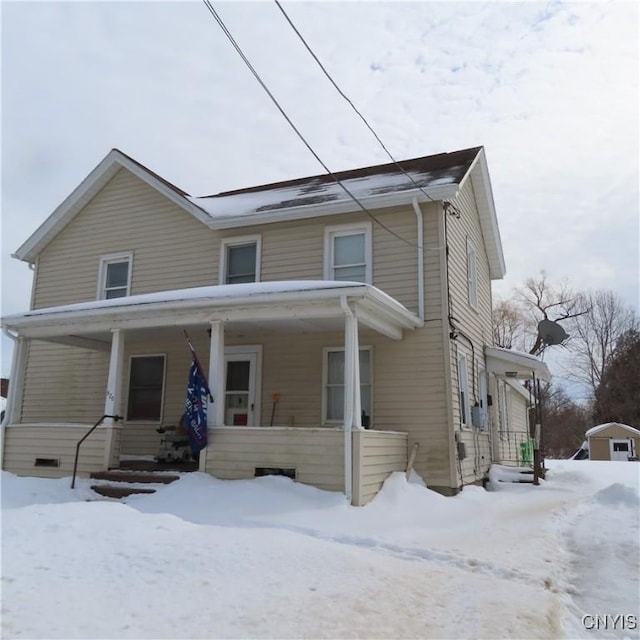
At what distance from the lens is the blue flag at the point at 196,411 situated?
9.61 meters

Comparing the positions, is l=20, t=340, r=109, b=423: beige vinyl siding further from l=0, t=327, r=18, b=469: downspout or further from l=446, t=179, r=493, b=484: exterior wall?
l=446, t=179, r=493, b=484: exterior wall

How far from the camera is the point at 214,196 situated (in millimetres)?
17703

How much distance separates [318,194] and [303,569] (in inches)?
389

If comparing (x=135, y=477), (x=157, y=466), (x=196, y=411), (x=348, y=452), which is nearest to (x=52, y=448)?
(x=157, y=466)

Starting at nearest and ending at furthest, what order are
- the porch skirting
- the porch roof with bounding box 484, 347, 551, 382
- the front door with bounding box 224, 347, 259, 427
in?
the porch skirting, the front door with bounding box 224, 347, 259, 427, the porch roof with bounding box 484, 347, 551, 382

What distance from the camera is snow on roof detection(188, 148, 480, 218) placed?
12.5 metres

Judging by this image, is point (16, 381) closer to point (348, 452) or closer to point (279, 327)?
point (279, 327)

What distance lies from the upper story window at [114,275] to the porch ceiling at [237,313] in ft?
7.73

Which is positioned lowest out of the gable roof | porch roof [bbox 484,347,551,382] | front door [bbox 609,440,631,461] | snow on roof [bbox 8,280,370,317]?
front door [bbox 609,440,631,461]

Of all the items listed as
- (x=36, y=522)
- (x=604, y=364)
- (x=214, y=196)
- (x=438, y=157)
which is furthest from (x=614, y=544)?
(x=604, y=364)

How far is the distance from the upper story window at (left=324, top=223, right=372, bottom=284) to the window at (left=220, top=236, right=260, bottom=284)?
5.65 feet

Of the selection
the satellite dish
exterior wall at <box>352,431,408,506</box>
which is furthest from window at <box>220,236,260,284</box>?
the satellite dish

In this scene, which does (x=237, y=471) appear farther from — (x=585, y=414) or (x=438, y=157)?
(x=585, y=414)

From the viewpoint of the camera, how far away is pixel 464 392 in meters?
12.4
